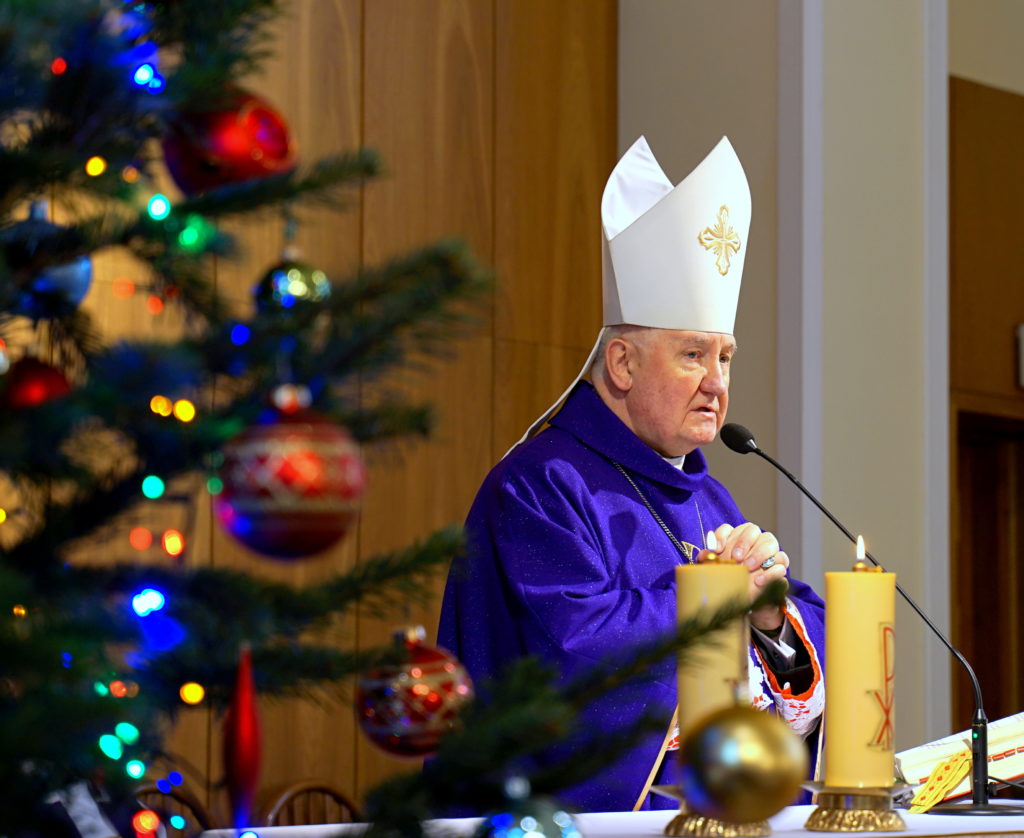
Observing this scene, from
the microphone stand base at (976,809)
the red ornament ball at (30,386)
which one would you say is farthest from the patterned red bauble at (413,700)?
the microphone stand base at (976,809)

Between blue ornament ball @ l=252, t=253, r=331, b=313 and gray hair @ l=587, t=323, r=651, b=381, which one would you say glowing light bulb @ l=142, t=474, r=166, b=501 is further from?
gray hair @ l=587, t=323, r=651, b=381

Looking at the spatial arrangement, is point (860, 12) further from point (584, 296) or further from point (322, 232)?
point (322, 232)

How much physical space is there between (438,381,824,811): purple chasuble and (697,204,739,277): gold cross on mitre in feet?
1.23

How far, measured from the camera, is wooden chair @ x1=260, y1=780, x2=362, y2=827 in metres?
3.97

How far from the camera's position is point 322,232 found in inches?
183

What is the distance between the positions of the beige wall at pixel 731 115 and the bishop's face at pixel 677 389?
1840 millimetres

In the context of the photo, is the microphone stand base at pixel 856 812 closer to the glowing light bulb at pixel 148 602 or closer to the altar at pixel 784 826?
the altar at pixel 784 826

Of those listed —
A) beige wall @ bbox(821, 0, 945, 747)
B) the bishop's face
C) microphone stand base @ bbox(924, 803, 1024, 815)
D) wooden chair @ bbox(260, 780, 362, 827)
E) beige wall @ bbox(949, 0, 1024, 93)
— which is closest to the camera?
microphone stand base @ bbox(924, 803, 1024, 815)

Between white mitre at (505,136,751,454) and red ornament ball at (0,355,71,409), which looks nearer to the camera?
red ornament ball at (0,355,71,409)

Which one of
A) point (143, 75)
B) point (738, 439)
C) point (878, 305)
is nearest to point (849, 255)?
point (878, 305)

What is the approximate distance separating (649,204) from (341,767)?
210 cm

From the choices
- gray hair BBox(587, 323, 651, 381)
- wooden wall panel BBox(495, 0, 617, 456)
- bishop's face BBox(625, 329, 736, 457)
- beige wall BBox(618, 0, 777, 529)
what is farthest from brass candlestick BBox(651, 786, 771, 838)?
wooden wall panel BBox(495, 0, 617, 456)

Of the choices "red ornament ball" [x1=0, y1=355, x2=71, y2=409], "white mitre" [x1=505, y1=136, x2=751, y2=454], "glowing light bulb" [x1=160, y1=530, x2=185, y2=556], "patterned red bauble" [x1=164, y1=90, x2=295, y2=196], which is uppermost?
"white mitre" [x1=505, y1=136, x2=751, y2=454]

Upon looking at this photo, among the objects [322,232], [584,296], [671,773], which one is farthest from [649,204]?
[584,296]
